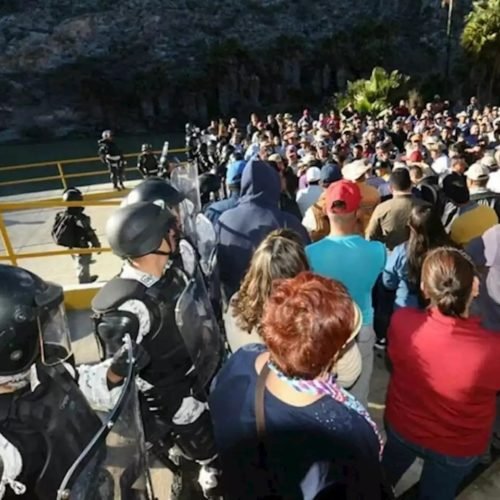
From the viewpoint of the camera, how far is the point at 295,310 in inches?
70.7

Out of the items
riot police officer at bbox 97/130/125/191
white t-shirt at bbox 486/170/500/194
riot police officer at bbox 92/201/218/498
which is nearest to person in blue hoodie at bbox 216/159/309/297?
riot police officer at bbox 92/201/218/498

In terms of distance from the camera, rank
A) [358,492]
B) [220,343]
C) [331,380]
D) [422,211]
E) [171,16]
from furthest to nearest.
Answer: [171,16] < [422,211] < [220,343] < [331,380] < [358,492]

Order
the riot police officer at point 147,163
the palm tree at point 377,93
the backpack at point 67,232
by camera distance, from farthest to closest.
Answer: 1. the palm tree at point 377,93
2. the riot police officer at point 147,163
3. the backpack at point 67,232

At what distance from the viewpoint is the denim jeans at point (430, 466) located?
2650 millimetres

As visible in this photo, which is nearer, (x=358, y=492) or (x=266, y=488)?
(x=358, y=492)

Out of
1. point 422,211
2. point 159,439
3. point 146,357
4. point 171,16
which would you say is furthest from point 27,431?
point 171,16

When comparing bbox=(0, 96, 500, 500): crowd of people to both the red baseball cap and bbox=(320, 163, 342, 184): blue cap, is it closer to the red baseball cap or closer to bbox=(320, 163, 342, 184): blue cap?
the red baseball cap

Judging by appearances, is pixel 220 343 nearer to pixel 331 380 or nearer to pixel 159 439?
pixel 159 439

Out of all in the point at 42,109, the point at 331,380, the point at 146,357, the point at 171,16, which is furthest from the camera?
the point at 171,16

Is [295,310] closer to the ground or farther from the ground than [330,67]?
farther from the ground

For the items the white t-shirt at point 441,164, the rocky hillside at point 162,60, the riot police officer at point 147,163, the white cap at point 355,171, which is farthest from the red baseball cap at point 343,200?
the rocky hillside at point 162,60

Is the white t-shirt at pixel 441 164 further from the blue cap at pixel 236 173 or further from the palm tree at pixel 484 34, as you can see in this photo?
the palm tree at pixel 484 34

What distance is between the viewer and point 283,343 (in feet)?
5.84

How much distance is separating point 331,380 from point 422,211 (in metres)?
2.21
